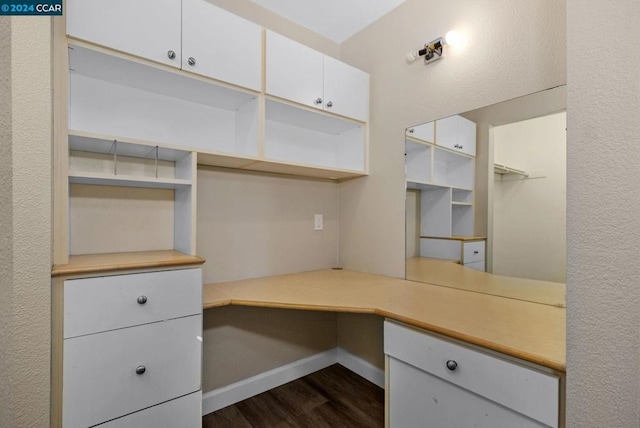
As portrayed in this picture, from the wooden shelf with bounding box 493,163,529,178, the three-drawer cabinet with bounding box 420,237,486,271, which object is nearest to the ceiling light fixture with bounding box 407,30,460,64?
the wooden shelf with bounding box 493,163,529,178

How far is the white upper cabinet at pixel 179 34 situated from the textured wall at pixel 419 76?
36.4 inches

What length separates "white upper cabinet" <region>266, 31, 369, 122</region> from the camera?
5.70 feet

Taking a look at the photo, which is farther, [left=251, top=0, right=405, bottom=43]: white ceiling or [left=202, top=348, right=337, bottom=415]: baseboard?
[left=251, top=0, right=405, bottom=43]: white ceiling

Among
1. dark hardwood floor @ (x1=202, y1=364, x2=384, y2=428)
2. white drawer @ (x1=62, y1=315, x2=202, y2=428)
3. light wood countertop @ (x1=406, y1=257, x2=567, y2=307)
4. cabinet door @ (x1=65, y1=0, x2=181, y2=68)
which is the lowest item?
dark hardwood floor @ (x1=202, y1=364, x2=384, y2=428)

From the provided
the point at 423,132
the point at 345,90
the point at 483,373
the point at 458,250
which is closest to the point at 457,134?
the point at 423,132

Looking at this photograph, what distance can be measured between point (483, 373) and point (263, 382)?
1515 millimetres

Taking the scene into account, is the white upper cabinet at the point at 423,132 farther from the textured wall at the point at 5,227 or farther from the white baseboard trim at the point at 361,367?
the textured wall at the point at 5,227

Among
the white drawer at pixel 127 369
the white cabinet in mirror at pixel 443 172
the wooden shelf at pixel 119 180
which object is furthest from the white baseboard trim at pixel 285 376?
the wooden shelf at pixel 119 180

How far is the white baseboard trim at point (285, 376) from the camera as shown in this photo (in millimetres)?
1862

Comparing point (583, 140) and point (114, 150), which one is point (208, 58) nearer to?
point (114, 150)

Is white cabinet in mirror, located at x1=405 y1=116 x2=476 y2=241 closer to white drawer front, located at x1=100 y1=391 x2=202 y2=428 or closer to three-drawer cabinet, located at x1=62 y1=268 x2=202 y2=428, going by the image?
three-drawer cabinet, located at x1=62 y1=268 x2=202 y2=428

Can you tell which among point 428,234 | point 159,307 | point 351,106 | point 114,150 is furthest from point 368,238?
point 114,150

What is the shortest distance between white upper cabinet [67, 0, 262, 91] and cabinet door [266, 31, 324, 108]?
85 mm

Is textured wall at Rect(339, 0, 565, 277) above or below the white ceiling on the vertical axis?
below
